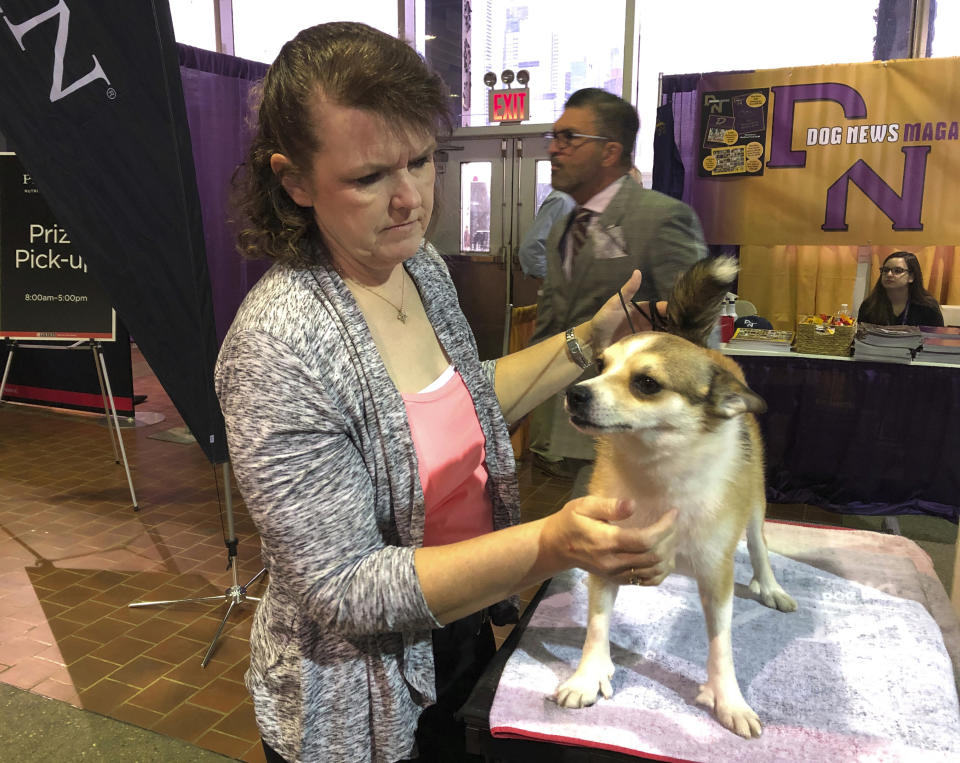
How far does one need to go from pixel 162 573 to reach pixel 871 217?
→ 5.04 meters

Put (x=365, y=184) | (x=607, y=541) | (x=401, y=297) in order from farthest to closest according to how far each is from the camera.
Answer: (x=401, y=297)
(x=365, y=184)
(x=607, y=541)

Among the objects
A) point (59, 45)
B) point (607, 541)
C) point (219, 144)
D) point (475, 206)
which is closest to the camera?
point (607, 541)

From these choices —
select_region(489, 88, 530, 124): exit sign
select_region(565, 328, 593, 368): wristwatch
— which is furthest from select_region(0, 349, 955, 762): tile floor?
select_region(489, 88, 530, 124): exit sign

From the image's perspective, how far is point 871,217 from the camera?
5.00 m

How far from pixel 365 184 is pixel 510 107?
583 centimetres

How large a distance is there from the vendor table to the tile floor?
257mm

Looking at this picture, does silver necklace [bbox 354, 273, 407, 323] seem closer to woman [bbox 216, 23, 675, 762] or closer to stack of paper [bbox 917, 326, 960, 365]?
woman [bbox 216, 23, 675, 762]

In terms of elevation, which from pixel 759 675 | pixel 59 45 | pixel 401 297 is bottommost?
pixel 759 675

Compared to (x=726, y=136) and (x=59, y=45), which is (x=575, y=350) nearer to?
(x=726, y=136)

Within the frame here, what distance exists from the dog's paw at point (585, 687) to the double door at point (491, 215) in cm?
532

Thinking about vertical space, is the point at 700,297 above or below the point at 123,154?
below

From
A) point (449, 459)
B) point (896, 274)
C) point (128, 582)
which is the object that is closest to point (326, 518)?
point (449, 459)

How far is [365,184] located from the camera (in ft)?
3.61

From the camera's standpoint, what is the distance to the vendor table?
449cm
